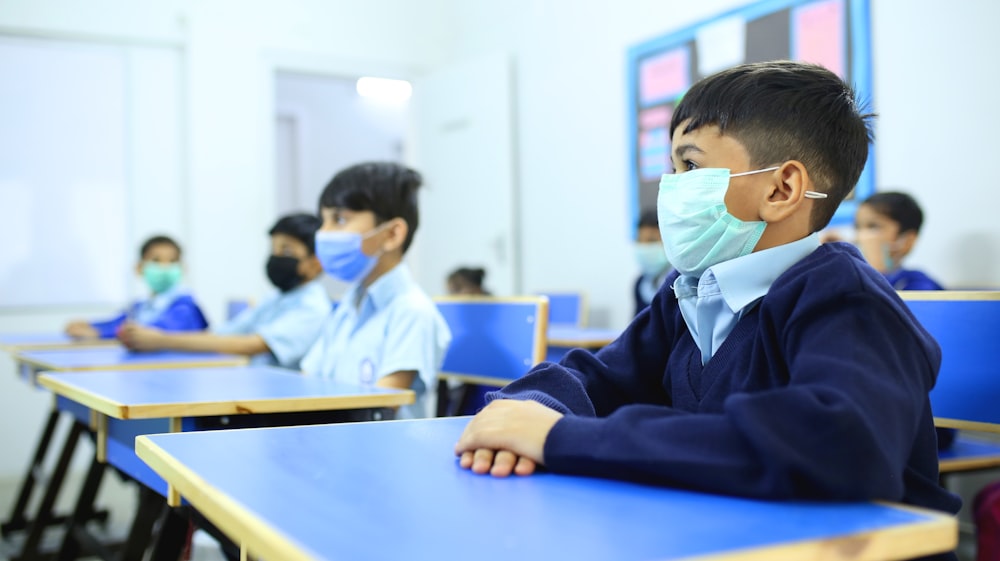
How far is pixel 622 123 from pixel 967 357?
3157 millimetres

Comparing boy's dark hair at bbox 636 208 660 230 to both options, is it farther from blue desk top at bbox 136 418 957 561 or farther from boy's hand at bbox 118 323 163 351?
blue desk top at bbox 136 418 957 561

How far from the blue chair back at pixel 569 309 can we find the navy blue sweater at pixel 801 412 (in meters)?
2.84

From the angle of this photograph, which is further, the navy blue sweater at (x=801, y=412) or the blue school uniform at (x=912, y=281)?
the blue school uniform at (x=912, y=281)

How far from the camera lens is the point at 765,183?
100cm

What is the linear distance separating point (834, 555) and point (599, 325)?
3897 mm

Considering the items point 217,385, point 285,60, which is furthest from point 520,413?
point 285,60

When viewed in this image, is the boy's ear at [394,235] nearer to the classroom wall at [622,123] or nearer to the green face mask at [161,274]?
the classroom wall at [622,123]

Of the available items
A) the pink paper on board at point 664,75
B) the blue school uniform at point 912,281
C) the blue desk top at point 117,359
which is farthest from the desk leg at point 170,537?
the pink paper on board at point 664,75

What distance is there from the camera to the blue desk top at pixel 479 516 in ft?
1.90

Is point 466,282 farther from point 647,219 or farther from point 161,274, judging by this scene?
point 161,274

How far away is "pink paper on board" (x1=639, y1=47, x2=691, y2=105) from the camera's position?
3996 mm

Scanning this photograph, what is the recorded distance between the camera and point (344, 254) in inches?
82.2

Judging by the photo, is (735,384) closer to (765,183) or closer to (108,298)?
(765,183)

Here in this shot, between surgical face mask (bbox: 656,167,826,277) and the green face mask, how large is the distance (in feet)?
10.4
